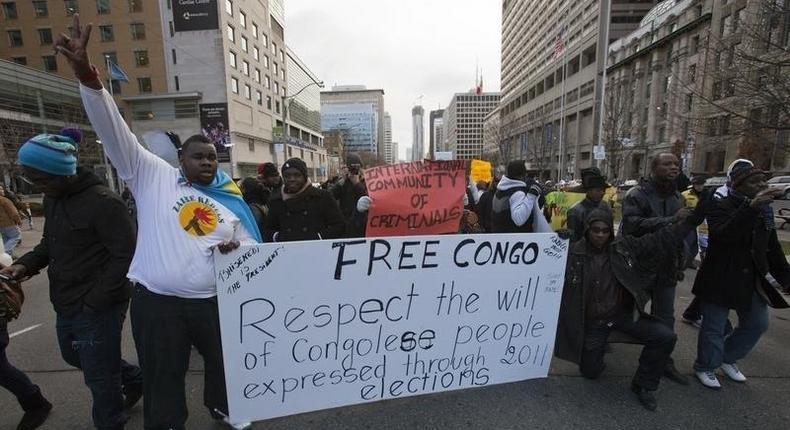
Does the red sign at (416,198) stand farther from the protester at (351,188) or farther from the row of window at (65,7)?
the row of window at (65,7)

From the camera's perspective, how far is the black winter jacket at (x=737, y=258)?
2861 millimetres

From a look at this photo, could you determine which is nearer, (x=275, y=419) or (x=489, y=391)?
(x=275, y=419)

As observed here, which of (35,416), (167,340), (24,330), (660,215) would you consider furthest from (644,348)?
(24,330)

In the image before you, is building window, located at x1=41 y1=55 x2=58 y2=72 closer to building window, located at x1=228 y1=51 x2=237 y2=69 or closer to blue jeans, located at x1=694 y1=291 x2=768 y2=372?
building window, located at x1=228 y1=51 x2=237 y2=69

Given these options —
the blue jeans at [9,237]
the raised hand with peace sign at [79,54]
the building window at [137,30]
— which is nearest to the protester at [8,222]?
the blue jeans at [9,237]

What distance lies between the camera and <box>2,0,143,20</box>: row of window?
3731cm

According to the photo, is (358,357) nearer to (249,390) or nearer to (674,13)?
(249,390)

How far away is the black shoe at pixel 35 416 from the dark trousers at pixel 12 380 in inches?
2.0

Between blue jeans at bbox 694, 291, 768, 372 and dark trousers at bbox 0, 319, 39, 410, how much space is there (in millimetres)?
5097

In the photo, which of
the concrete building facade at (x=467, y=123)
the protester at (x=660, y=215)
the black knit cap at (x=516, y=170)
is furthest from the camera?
the concrete building facade at (x=467, y=123)

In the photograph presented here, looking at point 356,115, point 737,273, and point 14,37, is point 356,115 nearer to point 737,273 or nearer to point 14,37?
point 14,37

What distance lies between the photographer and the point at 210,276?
210 centimetres

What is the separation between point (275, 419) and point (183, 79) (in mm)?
43228

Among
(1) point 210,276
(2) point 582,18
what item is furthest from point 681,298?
(2) point 582,18
